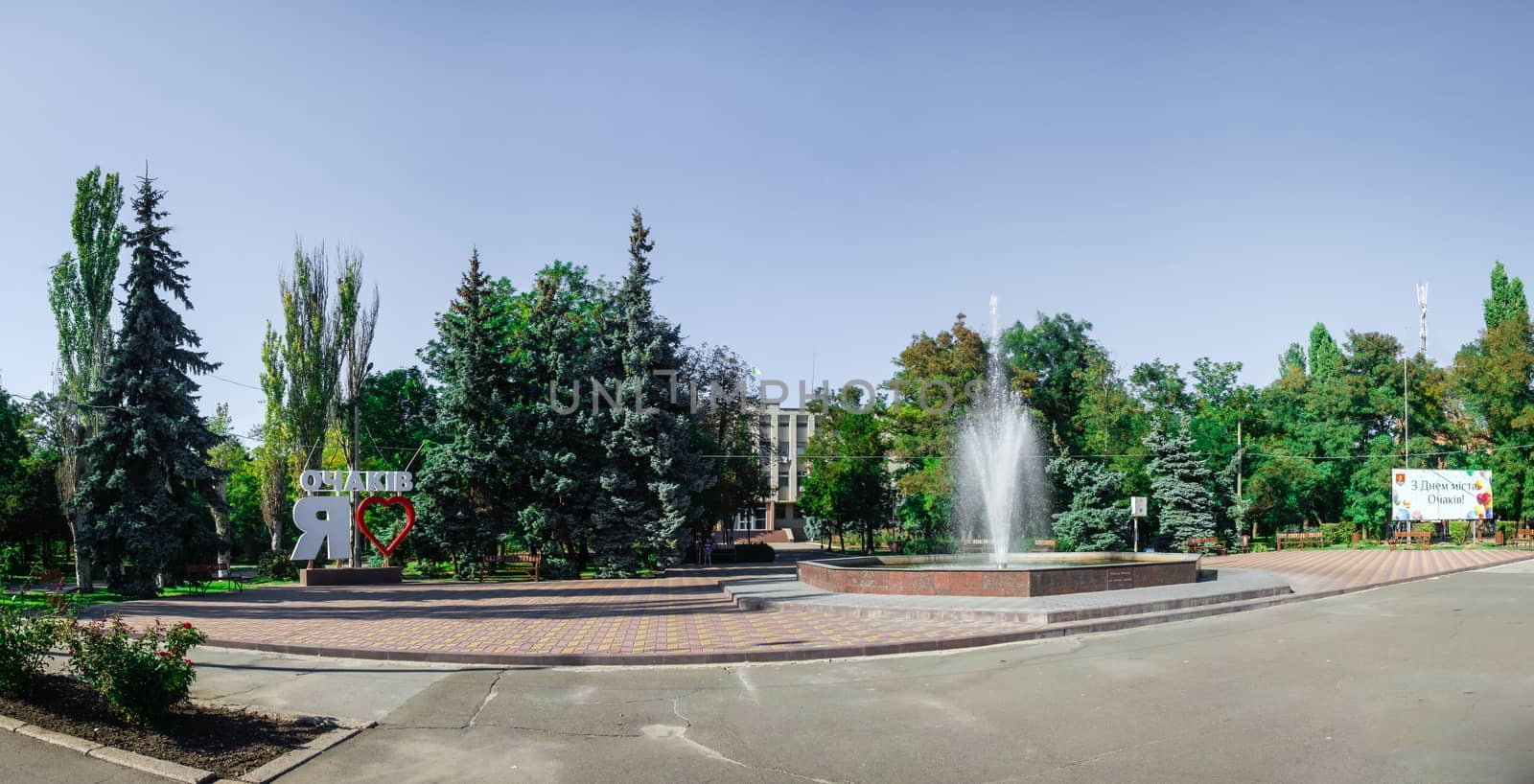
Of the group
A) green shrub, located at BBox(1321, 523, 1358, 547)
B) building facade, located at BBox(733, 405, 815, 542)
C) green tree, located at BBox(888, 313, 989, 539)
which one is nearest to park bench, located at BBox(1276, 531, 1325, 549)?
green shrub, located at BBox(1321, 523, 1358, 547)

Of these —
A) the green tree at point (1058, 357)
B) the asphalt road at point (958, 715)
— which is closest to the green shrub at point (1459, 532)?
the green tree at point (1058, 357)

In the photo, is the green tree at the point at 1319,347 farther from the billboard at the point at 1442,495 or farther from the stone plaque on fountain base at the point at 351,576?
the stone plaque on fountain base at the point at 351,576

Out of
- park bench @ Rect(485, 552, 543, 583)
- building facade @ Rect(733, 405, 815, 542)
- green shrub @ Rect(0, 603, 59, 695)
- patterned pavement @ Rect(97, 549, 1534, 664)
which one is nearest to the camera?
green shrub @ Rect(0, 603, 59, 695)

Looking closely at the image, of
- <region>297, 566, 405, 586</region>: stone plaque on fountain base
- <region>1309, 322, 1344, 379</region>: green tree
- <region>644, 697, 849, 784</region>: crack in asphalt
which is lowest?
<region>297, 566, 405, 586</region>: stone plaque on fountain base

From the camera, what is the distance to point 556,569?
29.5 metres

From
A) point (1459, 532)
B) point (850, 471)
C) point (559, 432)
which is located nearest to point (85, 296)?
point (559, 432)

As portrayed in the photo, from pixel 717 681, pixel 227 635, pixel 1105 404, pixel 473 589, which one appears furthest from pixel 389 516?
pixel 1105 404

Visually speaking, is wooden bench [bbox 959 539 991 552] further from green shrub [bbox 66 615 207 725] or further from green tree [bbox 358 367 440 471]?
green shrub [bbox 66 615 207 725]

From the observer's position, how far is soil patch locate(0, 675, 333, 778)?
732 centimetres

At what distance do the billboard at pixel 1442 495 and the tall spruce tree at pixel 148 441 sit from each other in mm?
44871

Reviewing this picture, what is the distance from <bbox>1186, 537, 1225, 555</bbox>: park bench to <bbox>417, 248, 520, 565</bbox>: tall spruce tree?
27664 millimetres

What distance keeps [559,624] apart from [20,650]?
8472 mm

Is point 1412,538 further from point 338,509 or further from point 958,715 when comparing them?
point 338,509

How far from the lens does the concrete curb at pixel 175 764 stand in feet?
22.5
